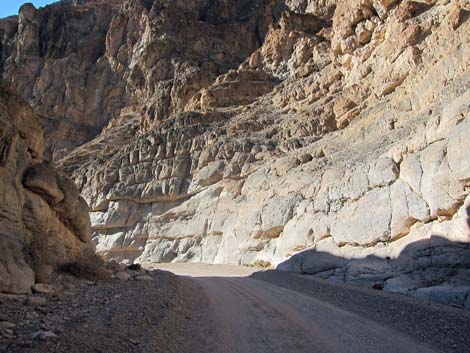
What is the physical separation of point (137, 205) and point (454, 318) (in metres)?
36.3

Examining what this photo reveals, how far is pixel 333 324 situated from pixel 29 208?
27.1 feet

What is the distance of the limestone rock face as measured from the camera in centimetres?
749

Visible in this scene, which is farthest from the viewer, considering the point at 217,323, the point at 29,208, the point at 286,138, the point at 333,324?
the point at 286,138

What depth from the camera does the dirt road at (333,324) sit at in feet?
18.9

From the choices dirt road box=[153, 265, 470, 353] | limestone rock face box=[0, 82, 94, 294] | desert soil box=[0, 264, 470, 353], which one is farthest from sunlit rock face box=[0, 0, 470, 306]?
limestone rock face box=[0, 82, 94, 294]

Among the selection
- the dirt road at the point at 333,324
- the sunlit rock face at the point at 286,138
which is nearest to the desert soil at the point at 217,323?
the dirt road at the point at 333,324

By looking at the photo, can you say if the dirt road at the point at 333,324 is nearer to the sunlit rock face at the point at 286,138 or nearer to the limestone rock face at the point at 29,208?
the sunlit rock face at the point at 286,138

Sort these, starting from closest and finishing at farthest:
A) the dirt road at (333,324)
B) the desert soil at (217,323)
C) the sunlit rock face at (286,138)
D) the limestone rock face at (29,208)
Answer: the desert soil at (217,323)
the dirt road at (333,324)
the limestone rock face at (29,208)
the sunlit rock face at (286,138)

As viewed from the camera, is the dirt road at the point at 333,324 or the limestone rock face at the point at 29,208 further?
the limestone rock face at the point at 29,208

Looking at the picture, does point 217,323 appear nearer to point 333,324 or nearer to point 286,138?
point 333,324

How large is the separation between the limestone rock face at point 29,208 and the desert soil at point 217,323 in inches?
34.4

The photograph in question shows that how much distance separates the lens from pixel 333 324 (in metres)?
7.20

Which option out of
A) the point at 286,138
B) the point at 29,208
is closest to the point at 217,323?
the point at 29,208

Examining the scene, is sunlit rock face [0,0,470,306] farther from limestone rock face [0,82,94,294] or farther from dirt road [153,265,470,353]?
limestone rock face [0,82,94,294]
